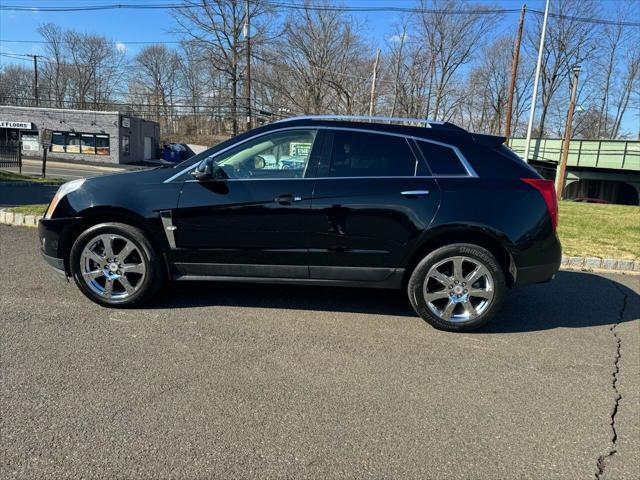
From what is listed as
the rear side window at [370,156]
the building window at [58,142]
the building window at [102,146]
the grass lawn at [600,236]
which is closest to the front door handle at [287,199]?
the rear side window at [370,156]

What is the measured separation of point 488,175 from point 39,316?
4.15 meters

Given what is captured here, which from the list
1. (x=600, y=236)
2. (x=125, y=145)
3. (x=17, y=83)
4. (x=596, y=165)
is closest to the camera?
(x=600, y=236)

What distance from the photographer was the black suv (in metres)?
3.99

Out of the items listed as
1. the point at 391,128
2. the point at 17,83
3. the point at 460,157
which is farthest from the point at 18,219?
the point at 17,83

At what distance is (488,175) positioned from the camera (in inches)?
160

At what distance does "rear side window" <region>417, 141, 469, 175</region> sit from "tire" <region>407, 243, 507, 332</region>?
66 centimetres

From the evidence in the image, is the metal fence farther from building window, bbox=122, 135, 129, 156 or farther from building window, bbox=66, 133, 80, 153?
building window, bbox=66, 133, 80, 153

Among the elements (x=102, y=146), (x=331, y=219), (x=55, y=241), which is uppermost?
(x=102, y=146)

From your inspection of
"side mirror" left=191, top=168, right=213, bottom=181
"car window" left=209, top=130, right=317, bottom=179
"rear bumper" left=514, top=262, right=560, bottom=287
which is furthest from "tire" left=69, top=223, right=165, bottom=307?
"rear bumper" left=514, top=262, right=560, bottom=287

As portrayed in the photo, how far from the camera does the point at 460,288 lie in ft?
13.3

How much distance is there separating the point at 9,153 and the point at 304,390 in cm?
2332

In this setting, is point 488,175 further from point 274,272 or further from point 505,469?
point 505,469

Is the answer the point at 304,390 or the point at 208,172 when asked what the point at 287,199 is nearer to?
the point at 208,172

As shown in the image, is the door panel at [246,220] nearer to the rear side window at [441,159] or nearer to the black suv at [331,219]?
the black suv at [331,219]
